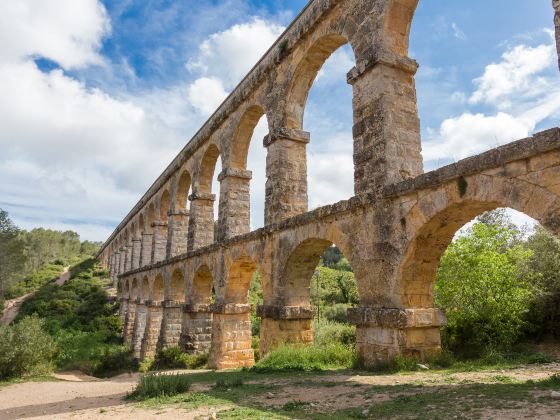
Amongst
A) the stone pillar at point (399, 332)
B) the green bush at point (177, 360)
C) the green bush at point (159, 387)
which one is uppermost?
the stone pillar at point (399, 332)

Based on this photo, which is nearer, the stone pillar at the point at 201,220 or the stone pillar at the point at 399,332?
the stone pillar at the point at 399,332

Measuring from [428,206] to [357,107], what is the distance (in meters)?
2.49

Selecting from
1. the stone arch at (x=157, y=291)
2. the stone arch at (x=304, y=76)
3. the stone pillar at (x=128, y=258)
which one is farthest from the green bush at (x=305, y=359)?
the stone pillar at (x=128, y=258)

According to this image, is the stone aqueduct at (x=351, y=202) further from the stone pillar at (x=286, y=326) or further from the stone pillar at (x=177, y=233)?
the stone pillar at (x=177, y=233)

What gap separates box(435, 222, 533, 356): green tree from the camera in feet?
31.8

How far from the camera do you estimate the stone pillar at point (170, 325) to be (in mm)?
14469

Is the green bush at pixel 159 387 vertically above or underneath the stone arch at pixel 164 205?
underneath

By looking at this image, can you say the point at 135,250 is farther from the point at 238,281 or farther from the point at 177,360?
the point at 238,281

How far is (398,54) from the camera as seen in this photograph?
6809mm

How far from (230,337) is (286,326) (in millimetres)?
2824

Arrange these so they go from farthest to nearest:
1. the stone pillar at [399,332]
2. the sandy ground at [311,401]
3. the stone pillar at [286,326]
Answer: the stone pillar at [286,326] < the stone pillar at [399,332] < the sandy ground at [311,401]

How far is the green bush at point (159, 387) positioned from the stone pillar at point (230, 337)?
178 inches

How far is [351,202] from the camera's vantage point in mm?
6398

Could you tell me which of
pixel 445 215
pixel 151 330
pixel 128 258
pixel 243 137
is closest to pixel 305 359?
pixel 445 215
